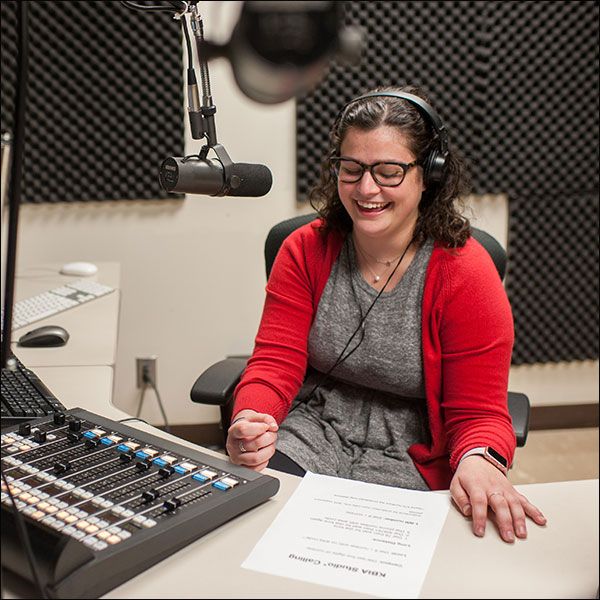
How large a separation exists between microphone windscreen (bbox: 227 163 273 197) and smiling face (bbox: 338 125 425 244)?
1.32 ft

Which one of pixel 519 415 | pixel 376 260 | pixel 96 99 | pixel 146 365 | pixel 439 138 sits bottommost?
pixel 146 365

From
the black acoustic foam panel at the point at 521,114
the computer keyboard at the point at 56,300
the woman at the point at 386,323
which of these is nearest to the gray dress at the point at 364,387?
the woman at the point at 386,323

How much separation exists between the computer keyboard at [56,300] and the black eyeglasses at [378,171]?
0.93m

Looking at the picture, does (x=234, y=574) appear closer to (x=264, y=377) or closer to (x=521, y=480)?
(x=264, y=377)

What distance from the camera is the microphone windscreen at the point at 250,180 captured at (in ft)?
3.11

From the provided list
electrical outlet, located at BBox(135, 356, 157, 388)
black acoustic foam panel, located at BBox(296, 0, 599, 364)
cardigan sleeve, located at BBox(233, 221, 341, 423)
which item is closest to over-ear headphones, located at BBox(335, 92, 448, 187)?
cardigan sleeve, located at BBox(233, 221, 341, 423)

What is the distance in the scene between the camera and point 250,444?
104 centimetres

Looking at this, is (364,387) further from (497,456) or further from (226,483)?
(226,483)

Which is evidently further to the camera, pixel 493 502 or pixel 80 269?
pixel 80 269

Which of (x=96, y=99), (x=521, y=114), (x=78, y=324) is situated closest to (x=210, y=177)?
(x=78, y=324)

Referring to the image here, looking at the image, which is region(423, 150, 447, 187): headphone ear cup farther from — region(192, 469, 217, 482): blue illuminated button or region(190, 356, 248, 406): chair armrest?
region(192, 469, 217, 482): blue illuminated button

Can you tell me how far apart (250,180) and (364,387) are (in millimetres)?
683

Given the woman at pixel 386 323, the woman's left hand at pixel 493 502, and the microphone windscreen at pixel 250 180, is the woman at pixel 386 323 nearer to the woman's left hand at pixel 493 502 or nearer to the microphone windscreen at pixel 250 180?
the woman's left hand at pixel 493 502

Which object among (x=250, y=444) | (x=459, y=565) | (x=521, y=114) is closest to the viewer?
(x=459, y=565)
